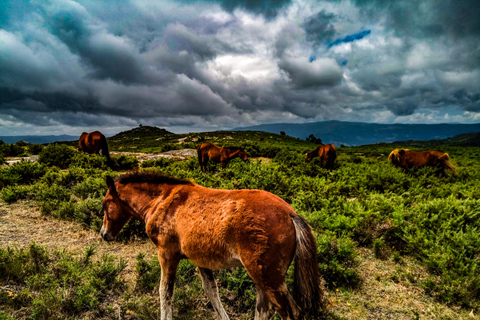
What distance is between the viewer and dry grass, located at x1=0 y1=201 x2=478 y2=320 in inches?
144

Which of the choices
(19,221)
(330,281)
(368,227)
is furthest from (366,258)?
(19,221)

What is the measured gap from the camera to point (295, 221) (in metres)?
2.59

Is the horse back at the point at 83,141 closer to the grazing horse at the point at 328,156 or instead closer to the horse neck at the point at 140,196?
the horse neck at the point at 140,196

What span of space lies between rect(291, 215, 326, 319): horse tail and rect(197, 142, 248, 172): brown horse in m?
11.1

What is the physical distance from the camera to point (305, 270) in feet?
8.43

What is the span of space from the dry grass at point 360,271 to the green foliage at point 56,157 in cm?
702

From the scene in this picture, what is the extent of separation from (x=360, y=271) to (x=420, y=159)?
12.5 m

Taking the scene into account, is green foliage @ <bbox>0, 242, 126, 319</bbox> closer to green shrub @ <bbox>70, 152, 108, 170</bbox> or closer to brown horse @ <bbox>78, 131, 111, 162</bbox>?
green shrub @ <bbox>70, 152, 108, 170</bbox>

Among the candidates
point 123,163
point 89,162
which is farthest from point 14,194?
point 123,163

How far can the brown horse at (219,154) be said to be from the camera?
1362 centimetres

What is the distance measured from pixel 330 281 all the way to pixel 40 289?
17.9 ft

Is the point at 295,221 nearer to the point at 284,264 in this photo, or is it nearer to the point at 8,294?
the point at 284,264

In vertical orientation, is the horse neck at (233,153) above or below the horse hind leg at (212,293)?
above

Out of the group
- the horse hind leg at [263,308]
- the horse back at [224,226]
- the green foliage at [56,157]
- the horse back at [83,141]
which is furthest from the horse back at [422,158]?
the horse back at [83,141]
